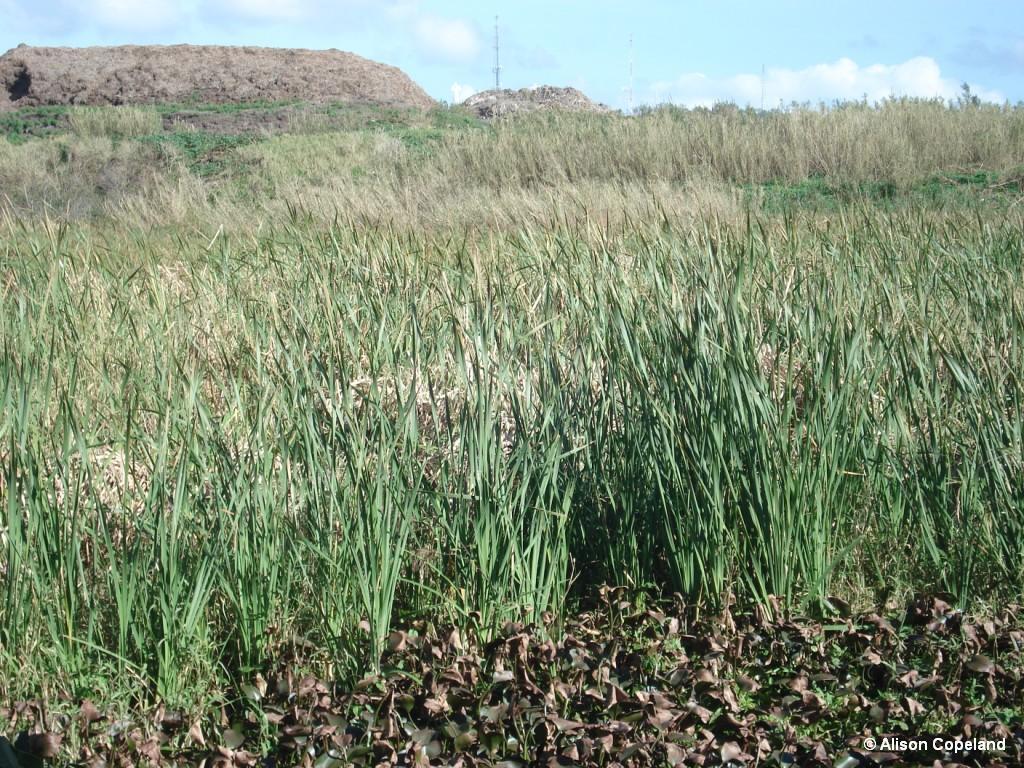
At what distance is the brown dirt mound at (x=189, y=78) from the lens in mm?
26031

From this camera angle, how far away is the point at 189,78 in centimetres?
2709

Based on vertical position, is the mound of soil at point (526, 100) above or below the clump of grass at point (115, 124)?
above

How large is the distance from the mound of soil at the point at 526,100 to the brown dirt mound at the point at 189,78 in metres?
1.73

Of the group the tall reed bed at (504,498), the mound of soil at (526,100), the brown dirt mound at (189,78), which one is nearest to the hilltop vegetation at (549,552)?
the tall reed bed at (504,498)

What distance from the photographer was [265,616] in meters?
2.35

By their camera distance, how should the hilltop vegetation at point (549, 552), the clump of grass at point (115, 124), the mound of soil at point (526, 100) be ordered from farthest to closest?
the mound of soil at point (526, 100)
the clump of grass at point (115, 124)
the hilltop vegetation at point (549, 552)

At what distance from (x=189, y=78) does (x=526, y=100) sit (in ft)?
31.4

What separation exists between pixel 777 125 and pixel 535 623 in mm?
11898

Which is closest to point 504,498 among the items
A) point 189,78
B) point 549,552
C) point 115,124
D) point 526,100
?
point 549,552

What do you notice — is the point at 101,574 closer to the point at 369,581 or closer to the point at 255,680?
the point at 255,680

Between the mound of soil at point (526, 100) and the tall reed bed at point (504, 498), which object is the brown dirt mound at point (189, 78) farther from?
the tall reed bed at point (504, 498)

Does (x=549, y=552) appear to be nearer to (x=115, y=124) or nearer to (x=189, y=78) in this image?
(x=115, y=124)

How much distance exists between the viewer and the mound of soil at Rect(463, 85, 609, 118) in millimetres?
24125

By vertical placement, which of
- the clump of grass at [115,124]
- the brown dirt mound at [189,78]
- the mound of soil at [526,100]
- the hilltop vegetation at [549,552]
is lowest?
the hilltop vegetation at [549,552]
